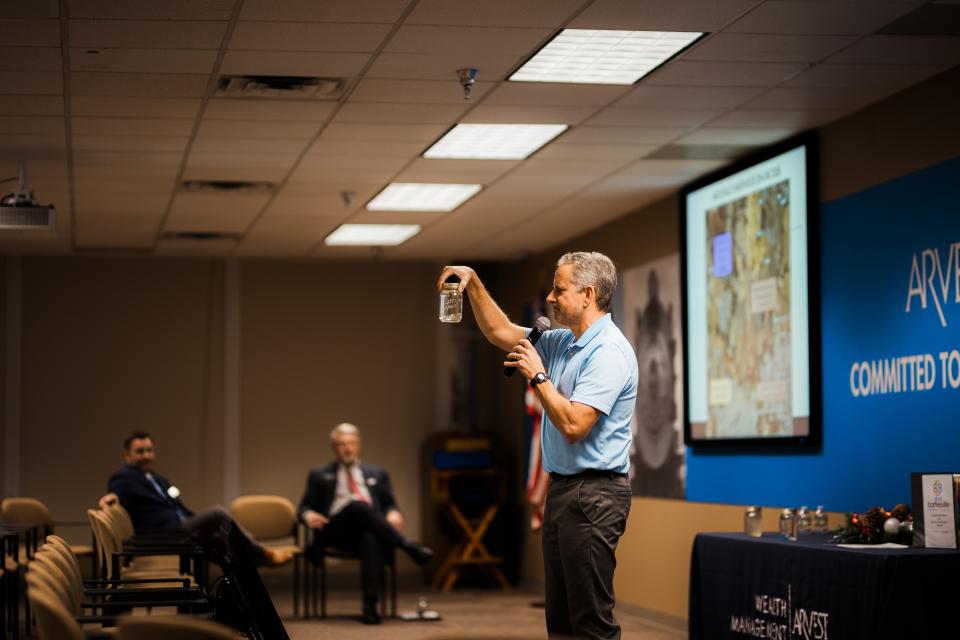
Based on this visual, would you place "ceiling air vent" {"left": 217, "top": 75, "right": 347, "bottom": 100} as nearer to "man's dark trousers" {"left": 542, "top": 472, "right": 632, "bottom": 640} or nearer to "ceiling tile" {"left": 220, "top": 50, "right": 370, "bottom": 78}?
"ceiling tile" {"left": 220, "top": 50, "right": 370, "bottom": 78}

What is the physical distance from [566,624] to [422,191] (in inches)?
229

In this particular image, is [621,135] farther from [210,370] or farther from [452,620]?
[210,370]

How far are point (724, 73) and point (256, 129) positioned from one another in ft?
8.33

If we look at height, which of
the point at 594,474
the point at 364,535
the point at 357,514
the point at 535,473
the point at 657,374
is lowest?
the point at 364,535

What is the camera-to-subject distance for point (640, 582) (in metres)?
9.54

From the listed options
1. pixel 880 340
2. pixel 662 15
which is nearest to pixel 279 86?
pixel 662 15

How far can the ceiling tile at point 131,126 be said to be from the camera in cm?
677

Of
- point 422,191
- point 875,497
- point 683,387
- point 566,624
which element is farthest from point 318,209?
point 566,624

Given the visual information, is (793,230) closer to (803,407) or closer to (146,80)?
(803,407)

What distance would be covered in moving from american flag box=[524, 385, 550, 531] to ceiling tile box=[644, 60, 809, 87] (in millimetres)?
4000

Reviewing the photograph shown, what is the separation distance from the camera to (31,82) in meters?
6.00

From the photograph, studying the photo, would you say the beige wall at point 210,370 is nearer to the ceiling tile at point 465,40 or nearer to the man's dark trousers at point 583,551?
the ceiling tile at point 465,40

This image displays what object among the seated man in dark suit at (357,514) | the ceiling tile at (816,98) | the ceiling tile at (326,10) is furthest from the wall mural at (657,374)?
the ceiling tile at (326,10)

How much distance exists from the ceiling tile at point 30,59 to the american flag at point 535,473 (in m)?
4.98
